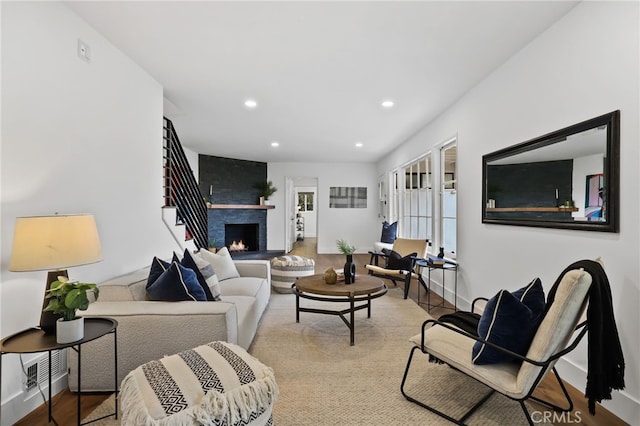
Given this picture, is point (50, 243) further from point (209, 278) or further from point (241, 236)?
point (241, 236)

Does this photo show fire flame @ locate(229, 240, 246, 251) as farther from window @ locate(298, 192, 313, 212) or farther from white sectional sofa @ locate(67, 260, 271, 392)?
white sectional sofa @ locate(67, 260, 271, 392)

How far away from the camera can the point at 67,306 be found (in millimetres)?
1634

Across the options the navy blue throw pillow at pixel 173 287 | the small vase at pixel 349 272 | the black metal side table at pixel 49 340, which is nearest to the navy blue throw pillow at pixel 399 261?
the small vase at pixel 349 272

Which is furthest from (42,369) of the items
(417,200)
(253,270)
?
(417,200)

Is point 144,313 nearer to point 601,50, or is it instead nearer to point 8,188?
point 8,188

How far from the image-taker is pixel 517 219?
292 cm

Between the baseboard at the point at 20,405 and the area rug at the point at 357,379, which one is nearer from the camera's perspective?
the baseboard at the point at 20,405

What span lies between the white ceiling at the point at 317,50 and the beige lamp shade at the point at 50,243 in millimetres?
1520

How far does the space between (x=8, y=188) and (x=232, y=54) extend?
190cm

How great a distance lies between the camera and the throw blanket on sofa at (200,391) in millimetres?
1319

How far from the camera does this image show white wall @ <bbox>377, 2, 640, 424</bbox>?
6.19 ft

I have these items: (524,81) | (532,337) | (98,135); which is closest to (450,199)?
(524,81)

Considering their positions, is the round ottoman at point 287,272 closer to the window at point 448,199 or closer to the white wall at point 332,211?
the window at point 448,199

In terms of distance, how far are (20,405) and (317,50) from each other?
3.17 metres
